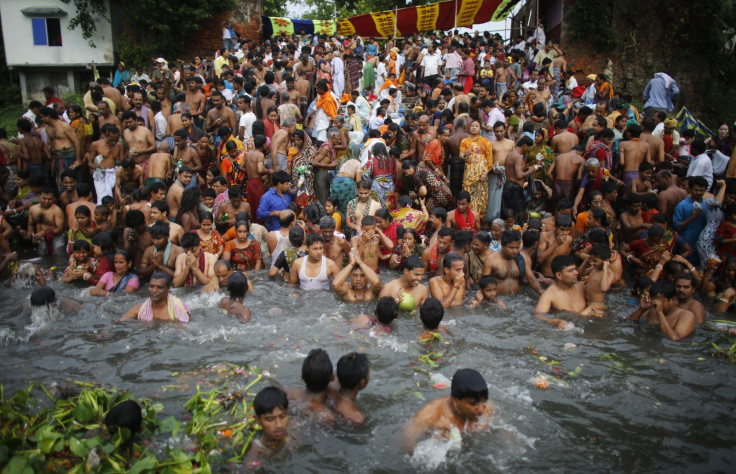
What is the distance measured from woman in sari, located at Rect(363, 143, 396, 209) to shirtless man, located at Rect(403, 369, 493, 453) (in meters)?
5.01

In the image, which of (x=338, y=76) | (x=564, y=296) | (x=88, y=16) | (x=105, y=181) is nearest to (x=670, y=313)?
(x=564, y=296)

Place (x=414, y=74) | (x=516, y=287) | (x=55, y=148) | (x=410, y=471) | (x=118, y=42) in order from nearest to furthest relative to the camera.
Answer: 1. (x=410, y=471)
2. (x=516, y=287)
3. (x=55, y=148)
4. (x=414, y=74)
5. (x=118, y=42)

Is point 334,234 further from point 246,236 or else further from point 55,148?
point 55,148

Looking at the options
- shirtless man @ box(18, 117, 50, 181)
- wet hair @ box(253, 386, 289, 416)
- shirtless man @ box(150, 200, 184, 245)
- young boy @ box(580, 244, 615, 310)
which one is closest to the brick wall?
shirtless man @ box(18, 117, 50, 181)

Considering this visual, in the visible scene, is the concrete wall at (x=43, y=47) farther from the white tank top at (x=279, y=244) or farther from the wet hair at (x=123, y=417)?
the wet hair at (x=123, y=417)

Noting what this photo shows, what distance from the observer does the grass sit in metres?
17.4

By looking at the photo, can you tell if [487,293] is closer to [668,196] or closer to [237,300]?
[237,300]

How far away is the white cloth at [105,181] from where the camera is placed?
9.28m

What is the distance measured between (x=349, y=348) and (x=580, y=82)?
47.0 ft

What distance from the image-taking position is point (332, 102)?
10578mm

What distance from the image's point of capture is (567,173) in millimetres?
8594

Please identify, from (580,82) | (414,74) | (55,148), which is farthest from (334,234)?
(580,82)

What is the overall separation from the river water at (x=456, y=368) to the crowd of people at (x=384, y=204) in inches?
10.2

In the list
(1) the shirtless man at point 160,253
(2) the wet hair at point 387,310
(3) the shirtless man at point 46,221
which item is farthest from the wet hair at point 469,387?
(3) the shirtless man at point 46,221
